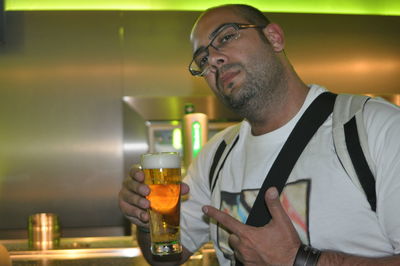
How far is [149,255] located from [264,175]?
580mm

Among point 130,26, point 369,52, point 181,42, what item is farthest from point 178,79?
point 369,52

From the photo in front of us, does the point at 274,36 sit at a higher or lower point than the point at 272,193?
higher

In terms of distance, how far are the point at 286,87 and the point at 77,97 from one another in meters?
2.35

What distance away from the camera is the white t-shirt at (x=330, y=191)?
4.07 feet

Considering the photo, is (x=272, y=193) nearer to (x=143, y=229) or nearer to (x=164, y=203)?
(x=164, y=203)

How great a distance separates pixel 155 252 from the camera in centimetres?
136

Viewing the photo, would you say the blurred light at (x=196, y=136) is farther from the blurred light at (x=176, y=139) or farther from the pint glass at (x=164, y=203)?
Answer: the pint glass at (x=164, y=203)

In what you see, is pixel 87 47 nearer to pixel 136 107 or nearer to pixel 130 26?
pixel 130 26

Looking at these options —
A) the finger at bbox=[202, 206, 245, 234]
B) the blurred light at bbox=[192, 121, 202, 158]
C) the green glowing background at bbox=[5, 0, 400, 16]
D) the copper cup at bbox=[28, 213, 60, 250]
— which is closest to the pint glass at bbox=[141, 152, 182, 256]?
the finger at bbox=[202, 206, 245, 234]

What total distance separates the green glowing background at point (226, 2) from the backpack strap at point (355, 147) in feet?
8.56

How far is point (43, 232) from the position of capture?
7.75ft

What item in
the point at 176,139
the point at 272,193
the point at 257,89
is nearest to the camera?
the point at 272,193

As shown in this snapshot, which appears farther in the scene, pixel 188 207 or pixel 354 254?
pixel 188 207

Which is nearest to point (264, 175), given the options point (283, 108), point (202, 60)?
point (283, 108)
